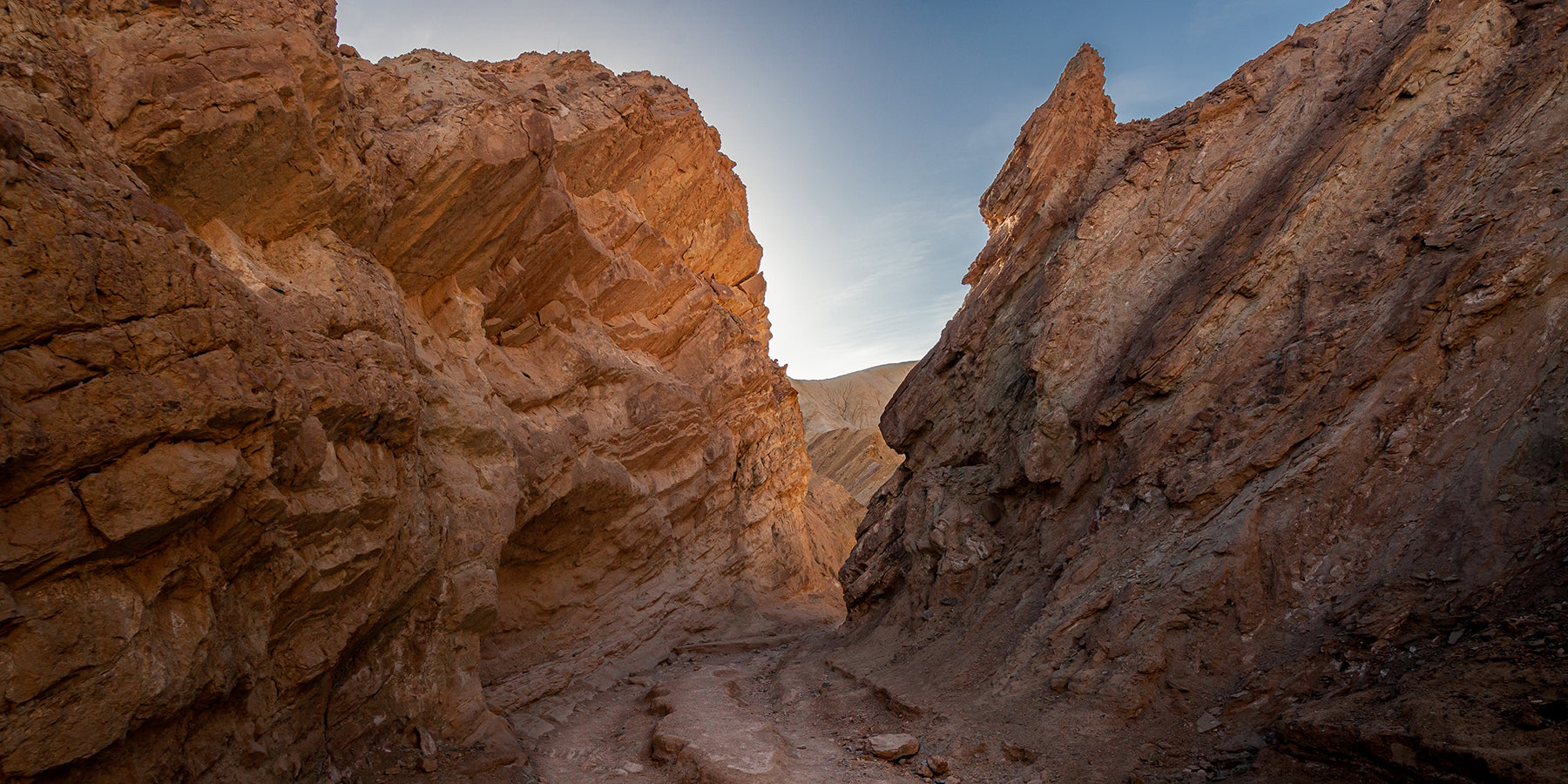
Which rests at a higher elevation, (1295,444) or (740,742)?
(1295,444)

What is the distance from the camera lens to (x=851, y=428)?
51750 mm

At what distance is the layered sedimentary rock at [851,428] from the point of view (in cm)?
4638

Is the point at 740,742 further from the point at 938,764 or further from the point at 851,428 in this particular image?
the point at 851,428

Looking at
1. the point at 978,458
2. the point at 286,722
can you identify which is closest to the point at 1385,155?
the point at 978,458

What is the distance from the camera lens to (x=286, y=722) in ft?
29.4

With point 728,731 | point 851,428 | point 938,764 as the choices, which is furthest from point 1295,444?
point 851,428

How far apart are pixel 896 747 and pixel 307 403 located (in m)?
8.87

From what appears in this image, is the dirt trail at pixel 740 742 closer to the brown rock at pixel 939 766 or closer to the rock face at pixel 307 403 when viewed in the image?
the brown rock at pixel 939 766

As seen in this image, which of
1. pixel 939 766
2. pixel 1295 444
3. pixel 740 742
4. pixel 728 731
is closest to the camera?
pixel 939 766

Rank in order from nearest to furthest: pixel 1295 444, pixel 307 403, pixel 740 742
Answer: pixel 307 403 → pixel 1295 444 → pixel 740 742

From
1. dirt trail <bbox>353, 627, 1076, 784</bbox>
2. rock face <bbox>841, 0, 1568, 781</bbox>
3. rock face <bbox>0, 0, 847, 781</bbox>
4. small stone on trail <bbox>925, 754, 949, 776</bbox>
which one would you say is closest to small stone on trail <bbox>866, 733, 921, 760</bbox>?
dirt trail <bbox>353, 627, 1076, 784</bbox>

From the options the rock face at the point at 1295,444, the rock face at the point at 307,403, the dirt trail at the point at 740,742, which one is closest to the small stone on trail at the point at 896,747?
the dirt trail at the point at 740,742


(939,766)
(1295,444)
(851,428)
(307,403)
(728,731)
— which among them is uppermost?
(851,428)

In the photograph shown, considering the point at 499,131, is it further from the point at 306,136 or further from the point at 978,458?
the point at 978,458
